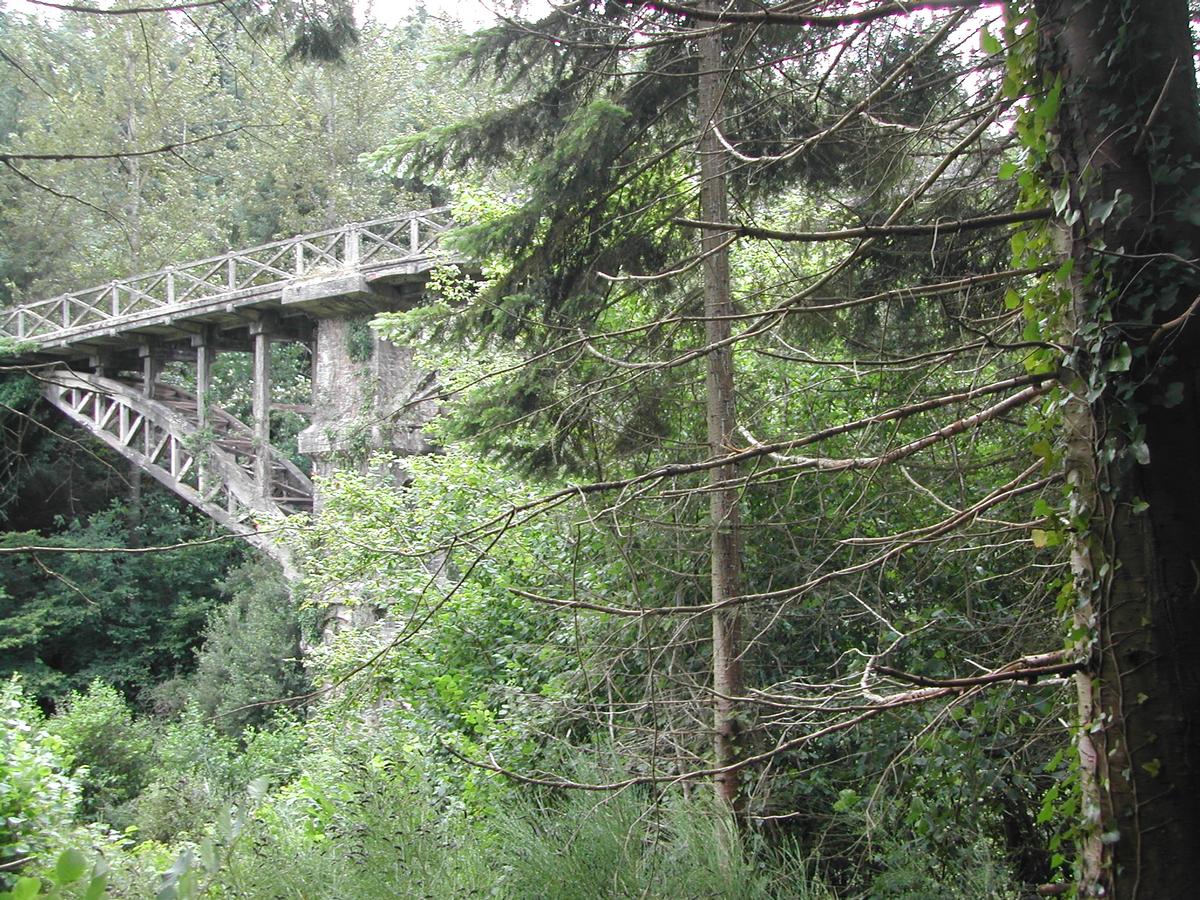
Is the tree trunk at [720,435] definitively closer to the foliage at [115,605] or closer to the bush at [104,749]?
the bush at [104,749]

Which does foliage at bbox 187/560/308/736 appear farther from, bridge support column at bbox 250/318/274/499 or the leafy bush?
the leafy bush

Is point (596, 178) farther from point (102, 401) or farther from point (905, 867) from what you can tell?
point (102, 401)

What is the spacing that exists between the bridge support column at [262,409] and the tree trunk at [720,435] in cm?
1115

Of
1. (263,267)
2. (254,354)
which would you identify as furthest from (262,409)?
(263,267)

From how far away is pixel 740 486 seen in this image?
387 centimetres

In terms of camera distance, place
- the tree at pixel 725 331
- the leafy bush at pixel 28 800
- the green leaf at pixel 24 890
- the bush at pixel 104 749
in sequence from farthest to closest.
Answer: the bush at pixel 104 749 → the leafy bush at pixel 28 800 → the tree at pixel 725 331 → the green leaf at pixel 24 890

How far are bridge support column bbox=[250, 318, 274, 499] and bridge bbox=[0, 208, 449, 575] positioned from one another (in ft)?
0.07

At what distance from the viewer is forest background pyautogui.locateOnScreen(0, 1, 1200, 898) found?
7.50 feet

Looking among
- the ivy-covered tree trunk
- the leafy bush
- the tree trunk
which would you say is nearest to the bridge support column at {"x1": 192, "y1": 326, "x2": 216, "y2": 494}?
the leafy bush

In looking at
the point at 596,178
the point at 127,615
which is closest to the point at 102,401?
the point at 127,615

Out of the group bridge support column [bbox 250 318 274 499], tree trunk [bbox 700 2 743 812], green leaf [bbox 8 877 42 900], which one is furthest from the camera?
bridge support column [bbox 250 318 274 499]

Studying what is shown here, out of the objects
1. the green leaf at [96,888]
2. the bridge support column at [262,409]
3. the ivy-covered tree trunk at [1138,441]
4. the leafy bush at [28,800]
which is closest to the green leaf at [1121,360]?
the ivy-covered tree trunk at [1138,441]

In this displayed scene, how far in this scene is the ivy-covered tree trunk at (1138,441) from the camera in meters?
2.11

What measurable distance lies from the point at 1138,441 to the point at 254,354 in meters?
16.2
